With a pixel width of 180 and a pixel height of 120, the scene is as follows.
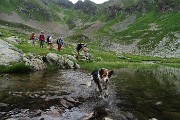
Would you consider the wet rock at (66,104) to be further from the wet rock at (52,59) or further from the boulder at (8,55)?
the wet rock at (52,59)

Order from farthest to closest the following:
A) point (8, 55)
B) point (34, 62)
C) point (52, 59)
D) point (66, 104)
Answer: point (52, 59)
point (34, 62)
point (8, 55)
point (66, 104)

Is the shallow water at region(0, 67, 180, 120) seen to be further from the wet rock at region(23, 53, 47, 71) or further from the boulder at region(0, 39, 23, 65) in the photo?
the boulder at region(0, 39, 23, 65)

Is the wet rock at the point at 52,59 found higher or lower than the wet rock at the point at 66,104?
higher

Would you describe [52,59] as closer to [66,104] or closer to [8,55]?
[8,55]

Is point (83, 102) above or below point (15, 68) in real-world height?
below

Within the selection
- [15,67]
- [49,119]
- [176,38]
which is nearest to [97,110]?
[49,119]

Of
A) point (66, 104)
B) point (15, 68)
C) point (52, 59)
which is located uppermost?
point (52, 59)

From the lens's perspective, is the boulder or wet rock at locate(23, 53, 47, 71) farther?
wet rock at locate(23, 53, 47, 71)

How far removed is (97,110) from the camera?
65.7 feet

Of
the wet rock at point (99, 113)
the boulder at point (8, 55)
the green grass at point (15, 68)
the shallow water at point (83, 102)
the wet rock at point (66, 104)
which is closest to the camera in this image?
the wet rock at point (99, 113)

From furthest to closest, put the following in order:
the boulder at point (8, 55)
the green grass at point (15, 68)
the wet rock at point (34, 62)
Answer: the wet rock at point (34, 62)
the boulder at point (8, 55)
the green grass at point (15, 68)

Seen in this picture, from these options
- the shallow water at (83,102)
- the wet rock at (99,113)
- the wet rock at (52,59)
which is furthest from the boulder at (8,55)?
the wet rock at (99,113)

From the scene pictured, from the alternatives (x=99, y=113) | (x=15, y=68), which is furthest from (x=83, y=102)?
(x=15, y=68)

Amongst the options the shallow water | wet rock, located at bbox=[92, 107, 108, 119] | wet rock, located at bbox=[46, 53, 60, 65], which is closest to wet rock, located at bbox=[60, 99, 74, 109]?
the shallow water
